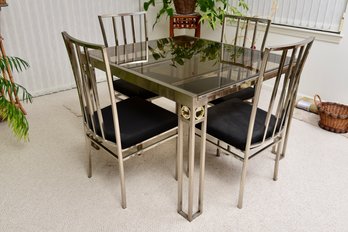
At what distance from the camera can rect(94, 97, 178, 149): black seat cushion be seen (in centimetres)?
162

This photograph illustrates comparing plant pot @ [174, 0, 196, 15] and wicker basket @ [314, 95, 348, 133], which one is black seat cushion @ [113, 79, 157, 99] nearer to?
plant pot @ [174, 0, 196, 15]

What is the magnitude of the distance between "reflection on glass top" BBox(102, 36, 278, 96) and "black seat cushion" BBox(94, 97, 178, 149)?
264mm

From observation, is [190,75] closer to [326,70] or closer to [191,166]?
[191,166]

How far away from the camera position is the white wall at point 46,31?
2.83 metres

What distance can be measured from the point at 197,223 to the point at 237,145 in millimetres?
469

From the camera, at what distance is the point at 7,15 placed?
2756 millimetres

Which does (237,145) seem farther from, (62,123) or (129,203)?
(62,123)

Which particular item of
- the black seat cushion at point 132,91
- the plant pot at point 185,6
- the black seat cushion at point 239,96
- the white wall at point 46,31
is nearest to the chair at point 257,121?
the black seat cushion at point 239,96

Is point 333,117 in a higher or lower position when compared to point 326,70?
lower

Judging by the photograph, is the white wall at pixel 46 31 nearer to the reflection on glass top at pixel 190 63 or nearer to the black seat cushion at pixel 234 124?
the reflection on glass top at pixel 190 63

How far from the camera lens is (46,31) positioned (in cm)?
302

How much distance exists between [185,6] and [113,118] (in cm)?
201

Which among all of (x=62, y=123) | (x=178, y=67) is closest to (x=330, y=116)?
(x=178, y=67)

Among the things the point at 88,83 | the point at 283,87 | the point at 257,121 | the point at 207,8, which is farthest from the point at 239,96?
the point at 207,8
